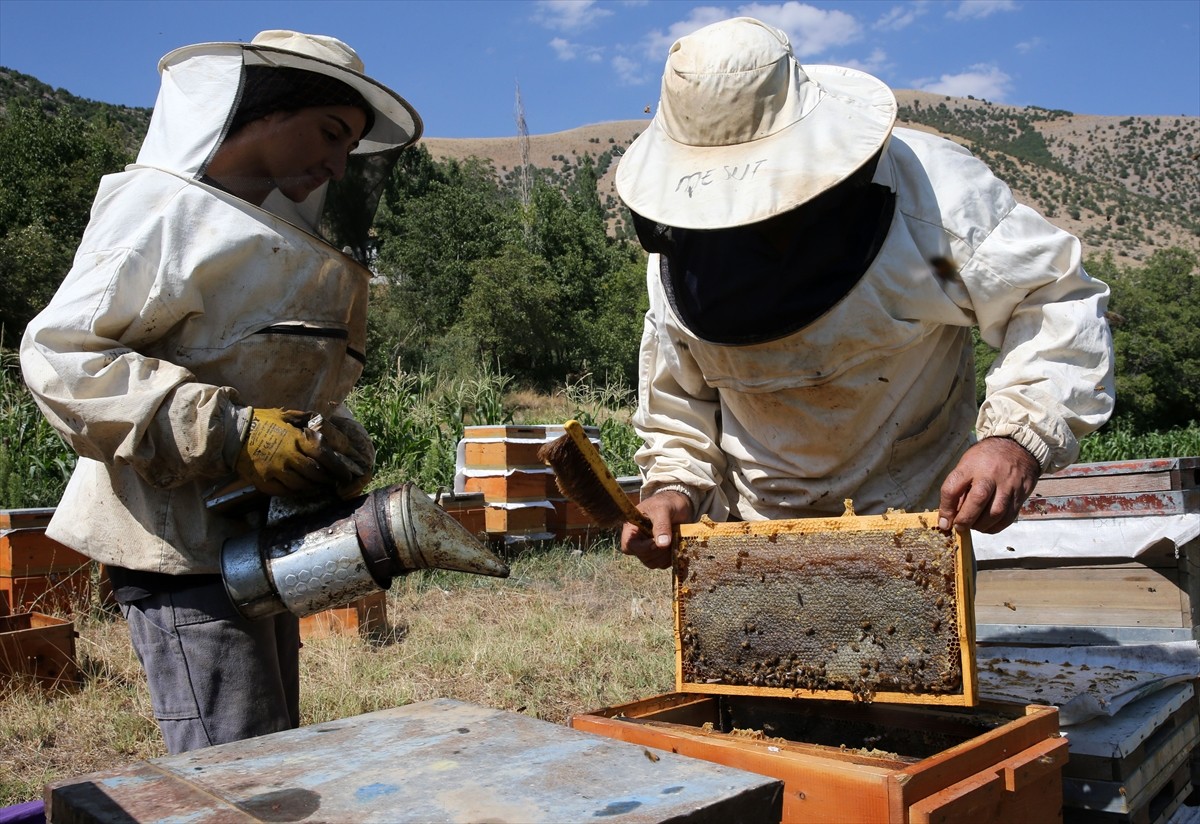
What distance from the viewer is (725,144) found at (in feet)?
6.82

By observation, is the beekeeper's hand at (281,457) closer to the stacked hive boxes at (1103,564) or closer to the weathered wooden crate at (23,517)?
the stacked hive boxes at (1103,564)

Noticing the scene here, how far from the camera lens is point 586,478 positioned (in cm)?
206

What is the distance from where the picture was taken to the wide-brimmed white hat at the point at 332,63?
2.12 m

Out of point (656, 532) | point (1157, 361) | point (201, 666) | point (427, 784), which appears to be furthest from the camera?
point (1157, 361)

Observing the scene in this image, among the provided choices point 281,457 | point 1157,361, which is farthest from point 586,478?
point 1157,361

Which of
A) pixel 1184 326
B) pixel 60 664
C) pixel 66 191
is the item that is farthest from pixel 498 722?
pixel 1184 326

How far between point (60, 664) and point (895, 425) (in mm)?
3940

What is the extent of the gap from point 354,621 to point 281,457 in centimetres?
363

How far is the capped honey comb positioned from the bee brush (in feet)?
0.55

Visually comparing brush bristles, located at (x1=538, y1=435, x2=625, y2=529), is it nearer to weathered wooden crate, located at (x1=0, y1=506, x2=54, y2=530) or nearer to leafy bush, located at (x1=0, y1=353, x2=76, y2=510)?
weathered wooden crate, located at (x1=0, y1=506, x2=54, y2=530)

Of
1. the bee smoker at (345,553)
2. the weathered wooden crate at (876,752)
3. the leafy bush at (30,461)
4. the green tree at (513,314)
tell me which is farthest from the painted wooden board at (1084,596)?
the green tree at (513,314)

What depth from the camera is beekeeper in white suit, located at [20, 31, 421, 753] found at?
1854mm

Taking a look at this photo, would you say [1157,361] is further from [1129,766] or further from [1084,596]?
[1129,766]

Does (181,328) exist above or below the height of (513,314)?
below
